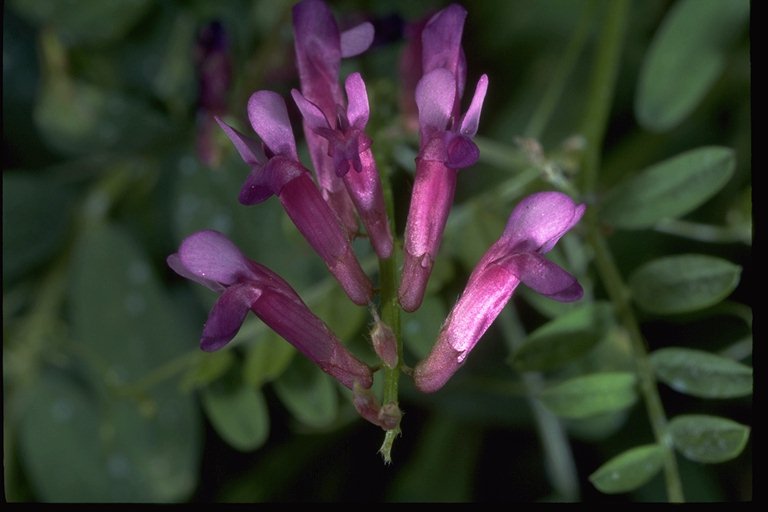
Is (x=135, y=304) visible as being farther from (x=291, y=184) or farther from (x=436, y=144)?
(x=436, y=144)

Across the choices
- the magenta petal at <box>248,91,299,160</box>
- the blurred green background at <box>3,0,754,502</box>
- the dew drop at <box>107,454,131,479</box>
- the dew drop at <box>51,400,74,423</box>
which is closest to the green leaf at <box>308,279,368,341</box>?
the blurred green background at <box>3,0,754,502</box>

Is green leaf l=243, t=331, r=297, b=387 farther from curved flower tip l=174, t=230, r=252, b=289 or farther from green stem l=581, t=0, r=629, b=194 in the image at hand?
green stem l=581, t=0, r=629, b=194

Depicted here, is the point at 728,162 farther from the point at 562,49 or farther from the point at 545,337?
the point at 562,49

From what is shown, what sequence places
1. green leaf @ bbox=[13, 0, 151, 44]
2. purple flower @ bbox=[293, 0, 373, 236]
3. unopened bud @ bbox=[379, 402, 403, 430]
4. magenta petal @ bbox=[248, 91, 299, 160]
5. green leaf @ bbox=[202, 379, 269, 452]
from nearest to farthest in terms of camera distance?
unopened bud @ bbox=[379, 402, 403, 430]
magenta petal @ bbox=[248, 91, 299, 160]
purple flower @ bbox=[293, 0, 373, 236]
green leaf @ bbox=[202, 379, 269, 452]
green leaf @ bbox=[13, 0, 151, 44]

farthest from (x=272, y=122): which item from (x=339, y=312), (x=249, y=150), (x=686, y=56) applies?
(x=686, y=56)

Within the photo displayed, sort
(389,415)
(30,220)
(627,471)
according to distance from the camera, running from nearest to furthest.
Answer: (389,415)
(627,471)
(30,220)

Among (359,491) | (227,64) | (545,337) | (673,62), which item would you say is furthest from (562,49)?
(359,491)
